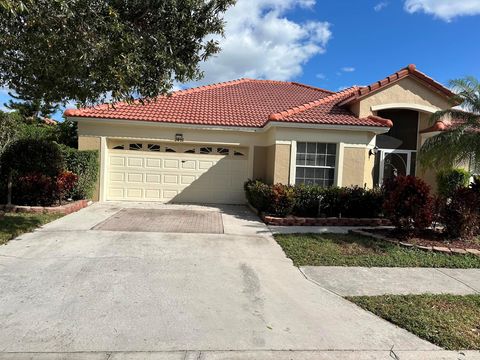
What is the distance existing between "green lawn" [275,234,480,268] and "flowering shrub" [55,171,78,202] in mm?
6364

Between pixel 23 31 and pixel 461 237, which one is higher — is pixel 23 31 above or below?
above

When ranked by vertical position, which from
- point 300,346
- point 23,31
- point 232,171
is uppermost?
point 23,31

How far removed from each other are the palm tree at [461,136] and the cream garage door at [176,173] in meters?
7.00

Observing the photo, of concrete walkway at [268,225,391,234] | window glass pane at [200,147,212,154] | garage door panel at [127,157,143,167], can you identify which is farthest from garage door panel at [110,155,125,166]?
concrete walkway at [268,225,391,234]

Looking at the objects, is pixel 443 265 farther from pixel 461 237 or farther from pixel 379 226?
pixel 379 226

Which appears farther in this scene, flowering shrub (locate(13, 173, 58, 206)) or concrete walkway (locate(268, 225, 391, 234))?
flowering shrub (locate(13, 173, 58, 206))

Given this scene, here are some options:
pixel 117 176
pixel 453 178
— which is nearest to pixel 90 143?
pixel 117 176

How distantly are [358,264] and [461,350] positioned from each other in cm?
309

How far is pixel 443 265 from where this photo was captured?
7.27 m

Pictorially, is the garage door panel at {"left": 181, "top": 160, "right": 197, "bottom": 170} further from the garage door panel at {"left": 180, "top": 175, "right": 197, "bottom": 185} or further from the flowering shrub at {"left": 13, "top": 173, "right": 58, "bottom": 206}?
the flowering shrub at {"left": 13, "top": 173, "right": 58, "bottom": 206}

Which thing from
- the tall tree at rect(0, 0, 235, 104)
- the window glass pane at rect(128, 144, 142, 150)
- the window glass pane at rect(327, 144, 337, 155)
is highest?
the tall tree at rect(0, 0, 235, 104)

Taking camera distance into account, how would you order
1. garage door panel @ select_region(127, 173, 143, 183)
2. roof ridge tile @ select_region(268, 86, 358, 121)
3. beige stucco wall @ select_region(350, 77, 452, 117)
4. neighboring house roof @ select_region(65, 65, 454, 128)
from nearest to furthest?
roof ridge tile @ select_region(268, 86, 358, 121) < neighboring house roof @ select_region(65, 65, 454, 128) < beige stucco wall @ select_region(350, 77, 452, 117) < garage door panel @ select_region(127, 173, 143, 183)

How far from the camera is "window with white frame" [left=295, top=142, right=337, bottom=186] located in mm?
13062

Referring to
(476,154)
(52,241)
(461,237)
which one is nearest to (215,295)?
(52,241)
